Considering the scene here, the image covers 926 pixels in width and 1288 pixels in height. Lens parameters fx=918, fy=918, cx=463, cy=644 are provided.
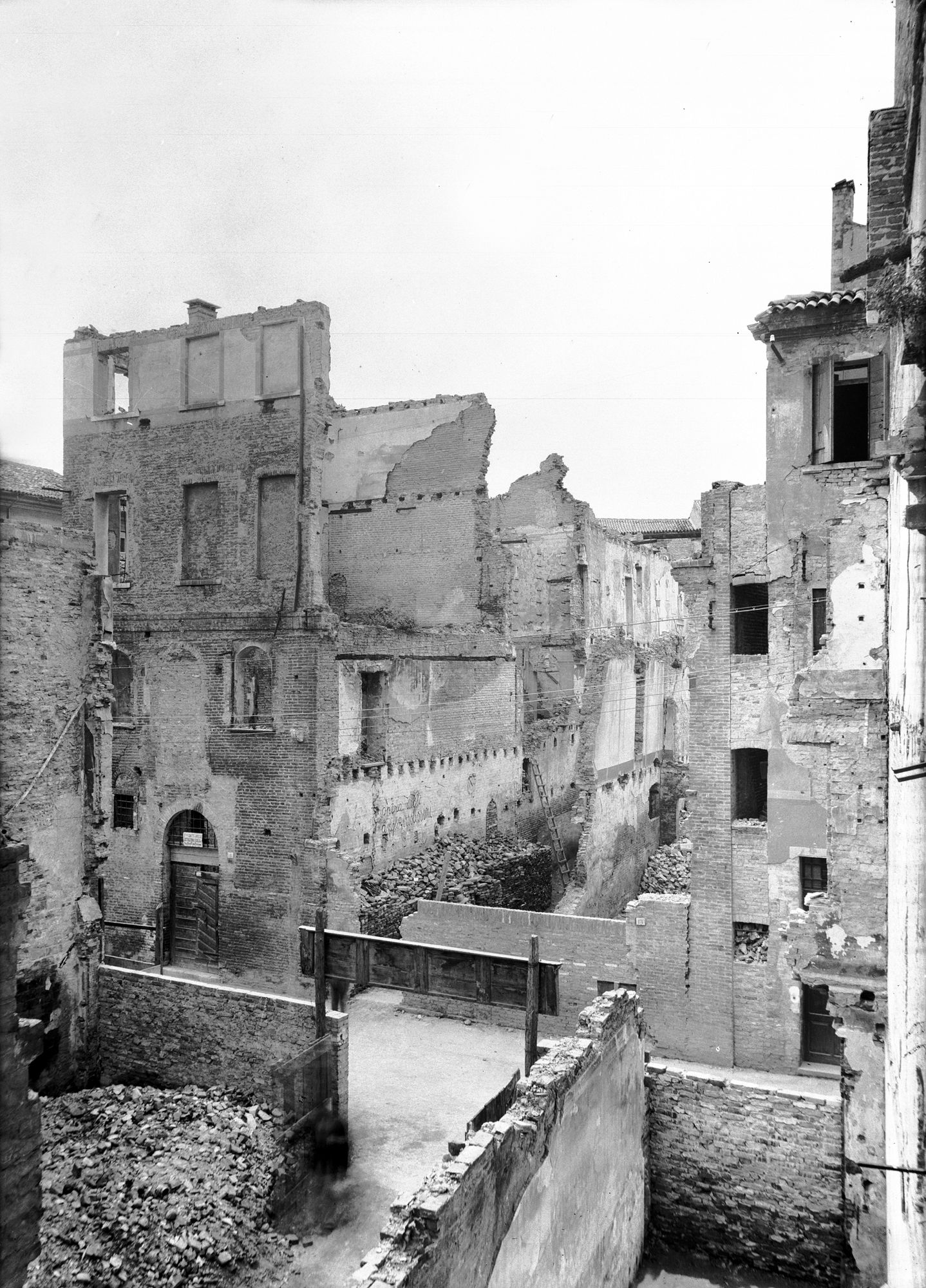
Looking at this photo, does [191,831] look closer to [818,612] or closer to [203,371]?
[203,371]

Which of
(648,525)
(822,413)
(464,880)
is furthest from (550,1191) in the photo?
(648,525)

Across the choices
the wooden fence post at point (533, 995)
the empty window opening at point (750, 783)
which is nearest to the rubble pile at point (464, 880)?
the wooden fence post at point (533, 995)

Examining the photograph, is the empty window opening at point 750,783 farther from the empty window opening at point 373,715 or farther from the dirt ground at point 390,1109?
the empty window opening at point 373,715

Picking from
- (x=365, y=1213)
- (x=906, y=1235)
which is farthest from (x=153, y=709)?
(x=906, y=1235)

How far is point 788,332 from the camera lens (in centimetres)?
1391

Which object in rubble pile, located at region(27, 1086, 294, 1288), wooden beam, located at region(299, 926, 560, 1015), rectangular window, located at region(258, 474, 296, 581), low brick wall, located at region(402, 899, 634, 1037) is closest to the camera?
rubble pile, located at region(27, 1086, 294, 1288)

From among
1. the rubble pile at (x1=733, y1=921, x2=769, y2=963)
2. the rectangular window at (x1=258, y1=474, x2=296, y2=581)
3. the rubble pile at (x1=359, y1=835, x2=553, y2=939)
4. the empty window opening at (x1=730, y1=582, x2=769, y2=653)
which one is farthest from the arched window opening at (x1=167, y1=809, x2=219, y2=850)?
the empty window opening at (x1=730, y1=582, x2=769, y2=653)

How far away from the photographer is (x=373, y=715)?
754 inches

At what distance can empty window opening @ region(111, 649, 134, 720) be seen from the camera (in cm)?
1905

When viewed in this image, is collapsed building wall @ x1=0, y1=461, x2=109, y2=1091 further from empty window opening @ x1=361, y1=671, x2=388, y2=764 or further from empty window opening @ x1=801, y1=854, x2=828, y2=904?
empty window opening @ x1=801, y1=854, x2=828, y2=904

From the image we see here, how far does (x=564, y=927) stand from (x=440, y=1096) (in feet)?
12.2

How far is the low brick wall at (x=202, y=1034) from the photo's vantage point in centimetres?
1146

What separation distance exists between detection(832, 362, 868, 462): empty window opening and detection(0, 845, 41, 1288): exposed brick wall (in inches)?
517

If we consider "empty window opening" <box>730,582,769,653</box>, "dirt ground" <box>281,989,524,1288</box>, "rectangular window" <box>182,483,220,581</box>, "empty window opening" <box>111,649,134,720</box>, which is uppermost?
"rectangular window" <box>182,483,220,581</box>
